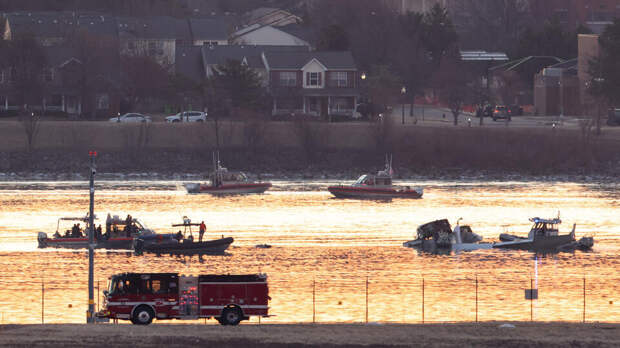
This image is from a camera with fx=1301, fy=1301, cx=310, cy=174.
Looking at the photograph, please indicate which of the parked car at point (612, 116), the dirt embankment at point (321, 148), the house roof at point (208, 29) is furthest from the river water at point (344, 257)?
the house roof at point (208, 29)

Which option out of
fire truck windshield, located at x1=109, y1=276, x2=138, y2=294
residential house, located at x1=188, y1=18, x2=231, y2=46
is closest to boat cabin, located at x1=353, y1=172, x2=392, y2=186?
fire truck windshield, located at x1=109, y1=276, x2=138, y2=294

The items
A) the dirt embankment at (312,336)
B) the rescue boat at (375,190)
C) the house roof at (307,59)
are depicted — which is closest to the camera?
the dirt embankment at (312,336)

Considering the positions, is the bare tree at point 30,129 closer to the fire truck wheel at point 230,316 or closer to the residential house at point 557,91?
the residential house at point 557,91

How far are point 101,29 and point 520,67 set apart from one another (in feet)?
191

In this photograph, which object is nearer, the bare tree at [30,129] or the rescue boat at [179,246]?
the rescue boat at [179,246]

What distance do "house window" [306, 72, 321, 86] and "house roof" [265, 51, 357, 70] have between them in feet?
4.72

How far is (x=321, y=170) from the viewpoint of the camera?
427ft

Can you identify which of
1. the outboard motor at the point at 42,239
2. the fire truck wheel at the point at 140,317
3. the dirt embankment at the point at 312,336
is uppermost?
the outboard motor at the point at 42,239

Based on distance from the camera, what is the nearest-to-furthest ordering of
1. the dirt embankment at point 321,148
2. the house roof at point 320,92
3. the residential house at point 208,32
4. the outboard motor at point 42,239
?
the outboard motor at point 42,239
the dirt embankment at point 321,148
the house roof at point 320,92
the residential house at point 208,32

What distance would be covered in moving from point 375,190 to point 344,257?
3539 cm

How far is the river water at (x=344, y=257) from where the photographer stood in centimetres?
5572

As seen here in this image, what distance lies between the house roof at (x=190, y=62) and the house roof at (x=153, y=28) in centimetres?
1176

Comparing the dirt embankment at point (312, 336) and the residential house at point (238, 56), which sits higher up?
the residential house at point (238, 56)

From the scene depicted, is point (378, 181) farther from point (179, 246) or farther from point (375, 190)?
point (179, 246)
